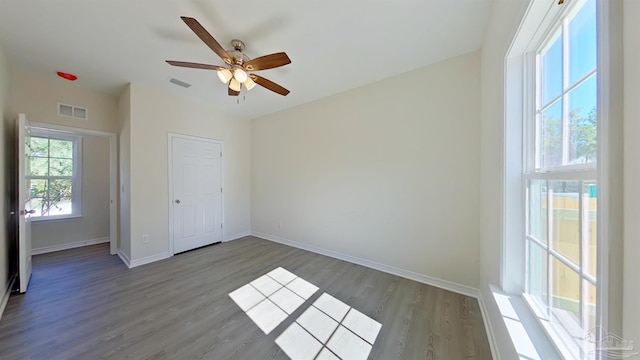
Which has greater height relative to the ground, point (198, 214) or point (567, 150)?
point (567, 150)

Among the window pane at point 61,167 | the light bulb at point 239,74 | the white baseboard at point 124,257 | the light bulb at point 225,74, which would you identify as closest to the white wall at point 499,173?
the light bulb at point 239,74

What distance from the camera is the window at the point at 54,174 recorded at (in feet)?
11.6

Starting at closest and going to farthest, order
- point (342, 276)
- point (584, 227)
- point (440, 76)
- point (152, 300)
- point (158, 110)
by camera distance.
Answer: point (584, 227), point (152, 300), point (440, 76), point (342, 276), point (158, 110)

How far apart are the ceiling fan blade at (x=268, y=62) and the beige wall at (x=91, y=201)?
165 inches

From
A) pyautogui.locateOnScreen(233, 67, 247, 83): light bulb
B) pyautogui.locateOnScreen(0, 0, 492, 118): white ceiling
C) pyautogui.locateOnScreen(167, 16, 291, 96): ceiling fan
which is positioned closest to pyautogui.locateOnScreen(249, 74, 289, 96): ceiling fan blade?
pyautogui.locateOnScreen(167, 16, 291, 96): ceiling fan

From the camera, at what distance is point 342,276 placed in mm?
2678

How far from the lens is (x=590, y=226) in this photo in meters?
0.80

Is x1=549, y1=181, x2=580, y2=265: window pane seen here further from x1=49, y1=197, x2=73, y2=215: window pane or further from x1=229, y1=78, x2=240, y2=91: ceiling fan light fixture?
x1=49, y1=197, x2=73, y2=215: window pane

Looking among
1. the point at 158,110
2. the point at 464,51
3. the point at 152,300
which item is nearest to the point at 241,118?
the point at 158,110

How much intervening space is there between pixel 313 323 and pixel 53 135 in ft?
17.6

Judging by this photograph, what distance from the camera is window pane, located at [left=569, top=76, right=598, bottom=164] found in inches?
30.9

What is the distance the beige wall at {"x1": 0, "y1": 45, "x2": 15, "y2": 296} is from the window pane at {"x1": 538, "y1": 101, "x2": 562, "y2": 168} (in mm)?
4514

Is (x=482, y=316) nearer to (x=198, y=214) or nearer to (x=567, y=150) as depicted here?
(x=567, y=150)

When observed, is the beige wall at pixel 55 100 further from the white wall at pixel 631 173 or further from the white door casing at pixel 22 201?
the white wall at pixel 631 173
